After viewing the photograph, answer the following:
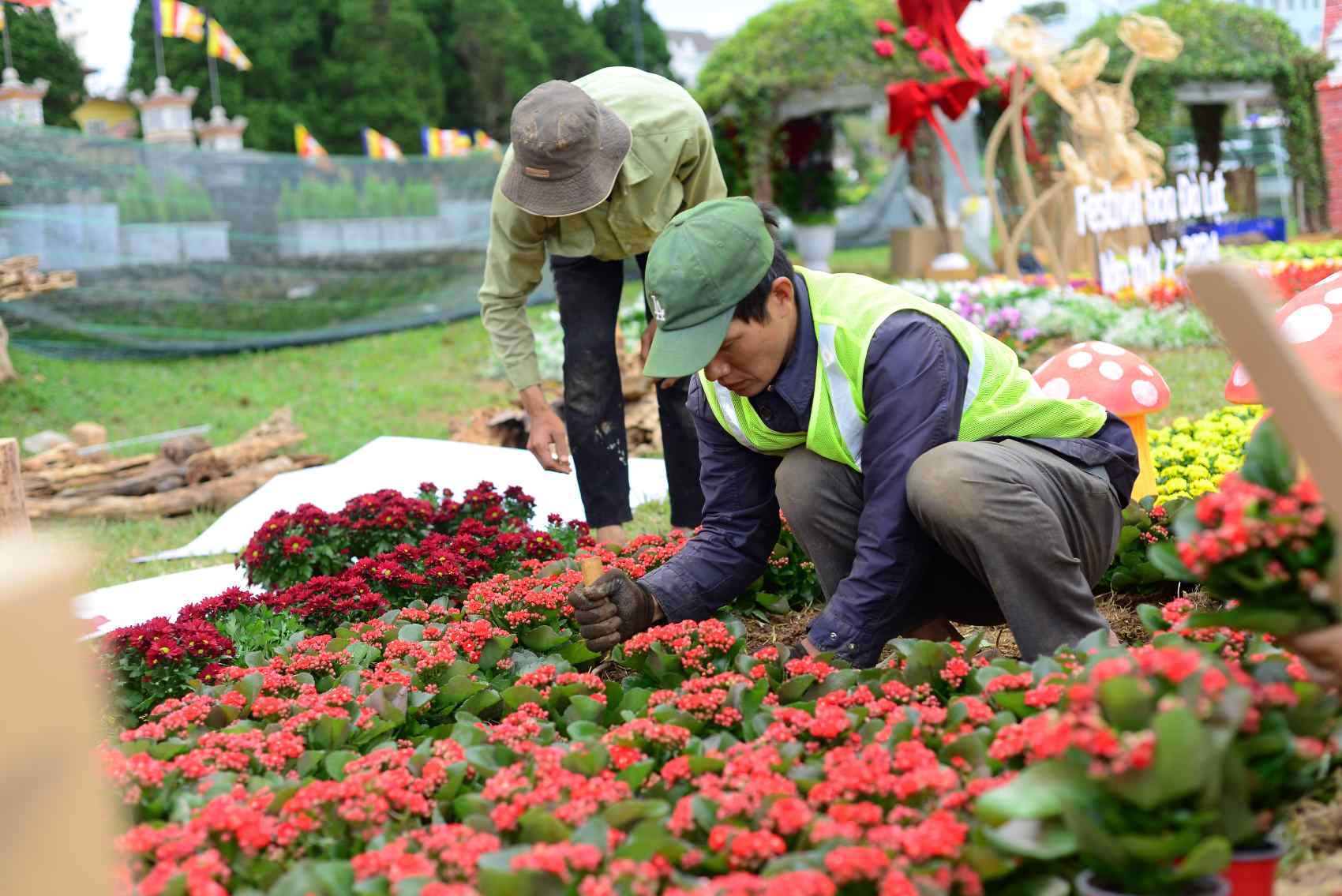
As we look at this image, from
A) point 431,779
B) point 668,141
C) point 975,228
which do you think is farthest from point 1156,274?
point 431,779

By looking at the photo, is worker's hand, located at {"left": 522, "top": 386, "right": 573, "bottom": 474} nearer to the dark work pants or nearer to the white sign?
the dark work pants

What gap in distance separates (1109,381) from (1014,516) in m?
1.66

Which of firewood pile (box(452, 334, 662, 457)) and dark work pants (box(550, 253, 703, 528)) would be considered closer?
dark work pants (box(550, 253, 703, 528))

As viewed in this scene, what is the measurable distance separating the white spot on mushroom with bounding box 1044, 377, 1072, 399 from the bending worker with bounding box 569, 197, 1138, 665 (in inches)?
39.3

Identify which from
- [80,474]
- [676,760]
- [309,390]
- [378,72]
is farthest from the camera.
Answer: [378,72]

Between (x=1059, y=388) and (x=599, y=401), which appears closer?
(x=1059, y=388)

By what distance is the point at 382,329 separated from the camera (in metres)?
14.1

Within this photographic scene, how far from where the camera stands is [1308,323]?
311cm

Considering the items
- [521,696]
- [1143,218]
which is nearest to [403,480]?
[521,696]

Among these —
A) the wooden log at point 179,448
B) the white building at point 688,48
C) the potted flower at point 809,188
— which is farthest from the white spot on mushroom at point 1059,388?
the white building at point 688,48

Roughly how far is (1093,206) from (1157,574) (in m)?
8.53

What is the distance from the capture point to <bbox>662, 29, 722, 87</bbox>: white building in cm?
7181

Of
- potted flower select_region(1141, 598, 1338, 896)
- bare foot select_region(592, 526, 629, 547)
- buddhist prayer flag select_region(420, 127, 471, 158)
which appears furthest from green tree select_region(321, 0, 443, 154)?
potted flower select_region(1141, 598, 1338, 896)

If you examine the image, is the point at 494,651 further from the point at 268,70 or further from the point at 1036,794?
the point at 268,70
